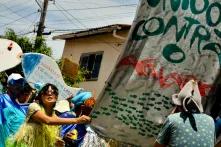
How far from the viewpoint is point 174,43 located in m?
4.13

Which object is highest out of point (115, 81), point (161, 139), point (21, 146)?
point (115, 81)

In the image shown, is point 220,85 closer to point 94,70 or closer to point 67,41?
point 94,70

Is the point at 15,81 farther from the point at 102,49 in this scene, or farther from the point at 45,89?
the point at 102,49

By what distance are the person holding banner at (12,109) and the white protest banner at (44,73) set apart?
0.97 metres

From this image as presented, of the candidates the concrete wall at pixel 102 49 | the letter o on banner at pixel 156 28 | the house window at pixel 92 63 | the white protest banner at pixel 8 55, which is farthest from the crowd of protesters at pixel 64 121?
the house window at pixel 92 63

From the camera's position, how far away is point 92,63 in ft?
77.6

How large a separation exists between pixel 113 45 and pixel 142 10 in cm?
1769

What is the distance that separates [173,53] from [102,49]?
18703 millimetres

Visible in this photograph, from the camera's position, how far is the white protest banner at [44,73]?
757cm

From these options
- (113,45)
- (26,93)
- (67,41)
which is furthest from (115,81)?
(67,41)

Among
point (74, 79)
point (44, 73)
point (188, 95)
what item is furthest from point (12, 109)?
point (74, 79)

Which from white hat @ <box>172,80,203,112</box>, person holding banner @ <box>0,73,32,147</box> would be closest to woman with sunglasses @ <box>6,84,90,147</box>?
person holding banner @ <box>0,73,32,147</box>

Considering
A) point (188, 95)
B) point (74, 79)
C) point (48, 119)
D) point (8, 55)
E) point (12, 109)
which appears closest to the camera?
point (188, 95)

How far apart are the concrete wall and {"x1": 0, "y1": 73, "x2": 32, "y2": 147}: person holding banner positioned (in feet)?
47.2
